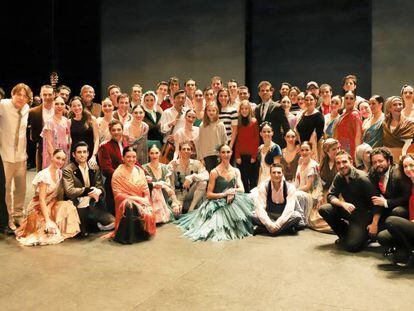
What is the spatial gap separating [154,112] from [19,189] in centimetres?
186

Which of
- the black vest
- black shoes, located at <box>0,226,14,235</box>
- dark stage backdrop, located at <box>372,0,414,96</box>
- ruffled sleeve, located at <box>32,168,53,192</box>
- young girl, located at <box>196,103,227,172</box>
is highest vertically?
dark stage backdrop, located at <box>372,0,414,96</box>

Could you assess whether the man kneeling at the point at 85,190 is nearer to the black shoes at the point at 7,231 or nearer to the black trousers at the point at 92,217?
the black trousers at the point at 92,217

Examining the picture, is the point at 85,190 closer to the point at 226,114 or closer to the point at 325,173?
the point at 226,114

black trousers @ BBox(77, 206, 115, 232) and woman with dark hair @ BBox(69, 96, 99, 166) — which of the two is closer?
black trousers @ BBox(77, 206, 115, 232)

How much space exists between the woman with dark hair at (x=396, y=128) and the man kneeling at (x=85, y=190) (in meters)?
2.85

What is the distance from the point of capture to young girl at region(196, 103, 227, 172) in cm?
558

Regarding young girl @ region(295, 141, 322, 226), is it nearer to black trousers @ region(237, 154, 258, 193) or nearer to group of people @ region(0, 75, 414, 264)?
group of people @ region(0, 75, 414, 264)

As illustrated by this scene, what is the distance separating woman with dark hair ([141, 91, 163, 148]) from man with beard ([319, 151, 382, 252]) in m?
2.42

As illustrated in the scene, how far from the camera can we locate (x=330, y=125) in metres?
6.00

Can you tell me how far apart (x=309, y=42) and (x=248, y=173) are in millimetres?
4289

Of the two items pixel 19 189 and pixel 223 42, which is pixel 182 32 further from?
pixel 19 189

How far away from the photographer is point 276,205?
4.84 m

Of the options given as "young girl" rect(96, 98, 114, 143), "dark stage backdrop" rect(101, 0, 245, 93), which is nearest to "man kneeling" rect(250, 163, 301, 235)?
"young girl" rect(96, 98, 114, 143)

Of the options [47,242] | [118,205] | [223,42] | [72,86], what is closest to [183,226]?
[118,205]
